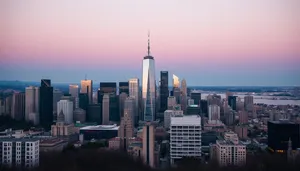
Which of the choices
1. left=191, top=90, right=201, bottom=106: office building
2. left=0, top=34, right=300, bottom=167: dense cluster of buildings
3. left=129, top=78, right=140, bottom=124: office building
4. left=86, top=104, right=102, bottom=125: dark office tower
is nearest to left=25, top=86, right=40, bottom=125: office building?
left=0, top=34, right=300, bottom=167: dense cluster of buildings

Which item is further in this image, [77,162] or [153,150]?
[153,150]

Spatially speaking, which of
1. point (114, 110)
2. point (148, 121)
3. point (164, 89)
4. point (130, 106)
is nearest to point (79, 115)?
point (114, 110)

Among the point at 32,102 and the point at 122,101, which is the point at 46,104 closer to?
the point at 32,102

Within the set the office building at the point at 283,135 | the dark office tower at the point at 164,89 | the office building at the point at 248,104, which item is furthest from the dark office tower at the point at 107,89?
the office building at the point at 283,135

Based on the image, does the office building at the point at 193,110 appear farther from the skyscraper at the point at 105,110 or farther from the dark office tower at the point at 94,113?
the dark office tower at the point at 94,113

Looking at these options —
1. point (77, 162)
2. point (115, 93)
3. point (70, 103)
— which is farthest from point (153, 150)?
point (115, 93)

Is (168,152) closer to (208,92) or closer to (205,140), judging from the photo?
(205,140)
